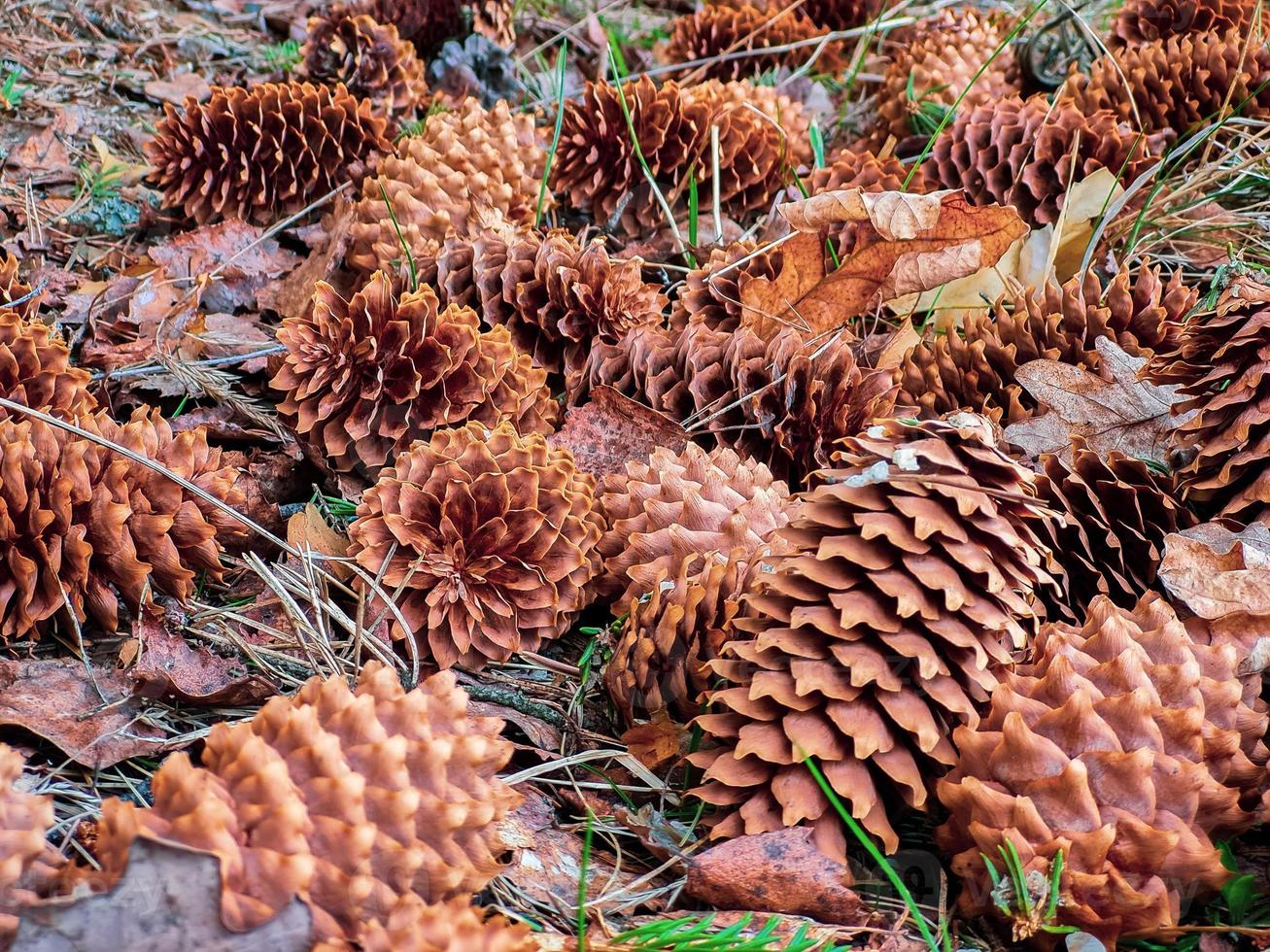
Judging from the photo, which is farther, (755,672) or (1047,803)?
(755,672)

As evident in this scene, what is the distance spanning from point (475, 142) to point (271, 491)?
883 mm

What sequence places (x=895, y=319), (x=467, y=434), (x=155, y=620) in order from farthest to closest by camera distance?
1. (x=895, y=319)
2. (x=467, y=434)
3. (x=155, y=620)

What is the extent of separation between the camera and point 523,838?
49.9 inches

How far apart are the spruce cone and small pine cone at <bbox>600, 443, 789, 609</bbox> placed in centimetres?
27

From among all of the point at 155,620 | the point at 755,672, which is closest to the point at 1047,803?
the point at 755,672

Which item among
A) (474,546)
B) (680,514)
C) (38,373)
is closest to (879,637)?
(680,514)

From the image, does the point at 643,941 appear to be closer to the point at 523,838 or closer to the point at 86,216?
the point at 523,838

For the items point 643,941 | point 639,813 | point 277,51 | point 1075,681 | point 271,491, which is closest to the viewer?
point 643,941

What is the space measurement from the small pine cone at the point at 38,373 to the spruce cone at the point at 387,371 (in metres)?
0.29

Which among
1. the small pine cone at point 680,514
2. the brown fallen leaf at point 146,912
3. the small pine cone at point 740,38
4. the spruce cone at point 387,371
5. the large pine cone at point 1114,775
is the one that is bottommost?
the large pine cone at point 1114,775

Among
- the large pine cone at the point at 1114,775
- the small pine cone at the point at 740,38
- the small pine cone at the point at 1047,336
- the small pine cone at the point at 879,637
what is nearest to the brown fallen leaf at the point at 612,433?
the small pine cone at the point at 1047,336

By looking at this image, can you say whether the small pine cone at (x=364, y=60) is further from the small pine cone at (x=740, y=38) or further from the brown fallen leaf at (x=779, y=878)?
the brown fallen leaf at (x=779, y=878)

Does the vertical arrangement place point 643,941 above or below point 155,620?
below

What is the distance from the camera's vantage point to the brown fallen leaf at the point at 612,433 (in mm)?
1787
